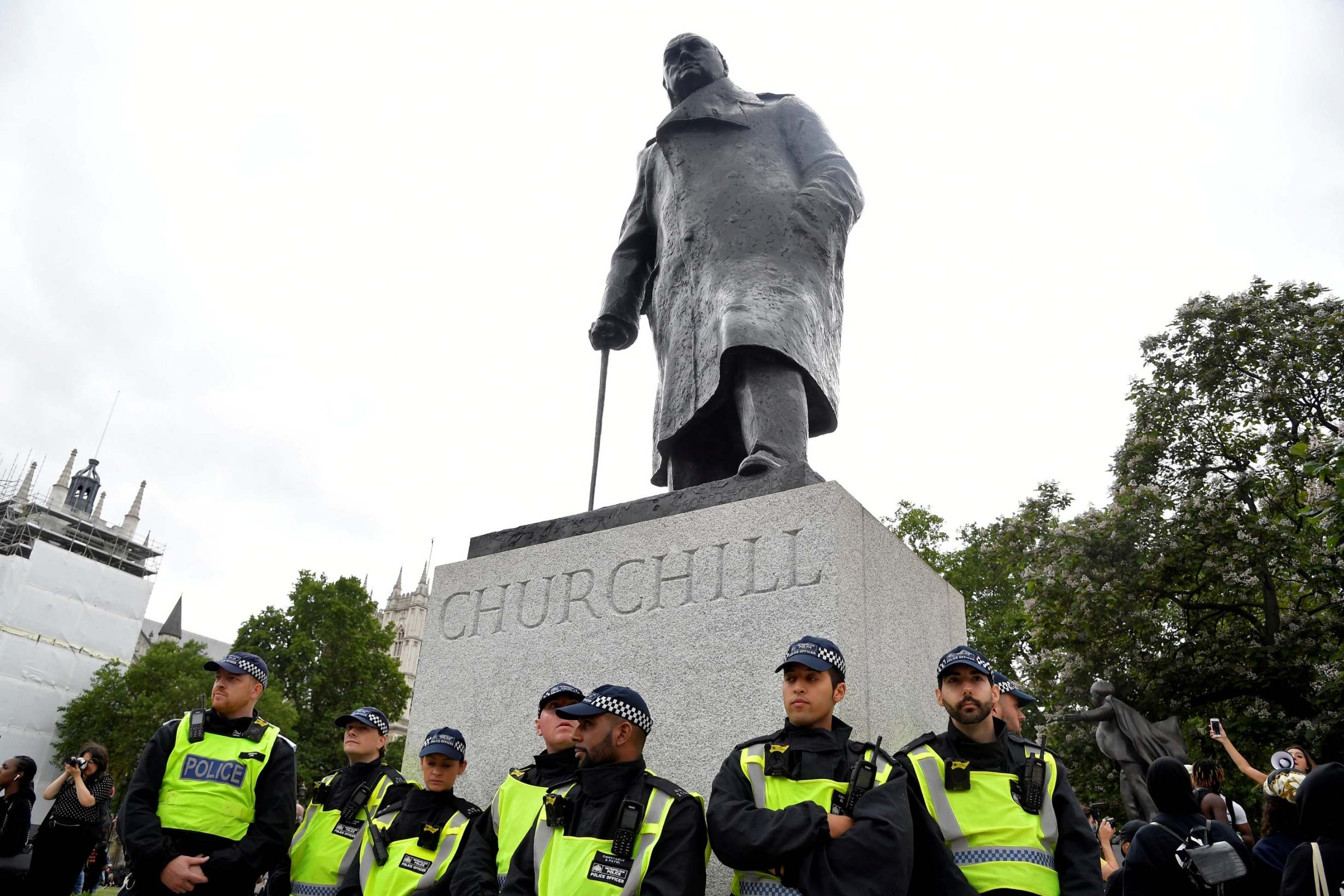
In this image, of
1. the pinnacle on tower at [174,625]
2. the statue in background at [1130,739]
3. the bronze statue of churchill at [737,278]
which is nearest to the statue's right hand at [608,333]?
the bronze statue of churchill at [737,278]

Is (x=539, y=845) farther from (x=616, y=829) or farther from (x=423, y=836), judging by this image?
(x=423, y=836)

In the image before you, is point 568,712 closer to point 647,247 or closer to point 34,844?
point 647,247

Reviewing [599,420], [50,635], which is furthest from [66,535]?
[599,420]

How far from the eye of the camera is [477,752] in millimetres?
4605

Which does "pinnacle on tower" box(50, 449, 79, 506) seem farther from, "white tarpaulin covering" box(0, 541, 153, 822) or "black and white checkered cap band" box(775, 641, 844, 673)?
"black and white checkered cap band" box(775, 641, 844, 673)

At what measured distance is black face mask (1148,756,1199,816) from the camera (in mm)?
3641

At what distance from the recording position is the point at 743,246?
A: 5586 mm

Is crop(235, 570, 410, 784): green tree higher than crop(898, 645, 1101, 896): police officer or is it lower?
higher

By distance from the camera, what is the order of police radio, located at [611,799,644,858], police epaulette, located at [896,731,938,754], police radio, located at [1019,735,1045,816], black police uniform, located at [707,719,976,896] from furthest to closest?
1. police epaulette, located at [896,731,938,754]
2. police radio, located at [611,799,644,858]
3. police radio, located at [1019,735,1045,816]
4. black police uniform, located at [707,719,976,896]

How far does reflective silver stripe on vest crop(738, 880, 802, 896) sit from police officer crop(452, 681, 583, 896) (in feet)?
2.32

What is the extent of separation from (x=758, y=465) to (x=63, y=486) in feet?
208

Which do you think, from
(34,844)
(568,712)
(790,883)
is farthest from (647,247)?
(34,844)

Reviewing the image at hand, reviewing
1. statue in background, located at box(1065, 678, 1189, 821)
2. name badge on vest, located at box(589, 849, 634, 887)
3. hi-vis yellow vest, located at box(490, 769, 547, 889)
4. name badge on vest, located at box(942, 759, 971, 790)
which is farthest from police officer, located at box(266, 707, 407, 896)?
statue in background, located at box(1065, 678, 1189, 821)

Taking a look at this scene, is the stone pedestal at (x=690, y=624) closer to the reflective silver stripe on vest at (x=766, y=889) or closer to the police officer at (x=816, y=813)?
the police officer at (x=816, y=813)
